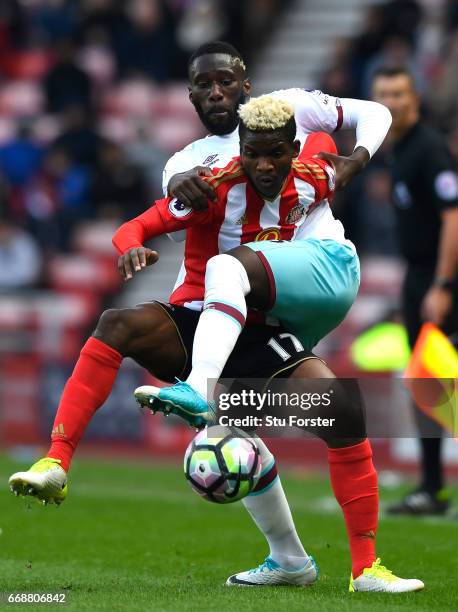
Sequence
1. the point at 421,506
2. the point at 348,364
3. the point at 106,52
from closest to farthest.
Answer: the point at 421,506 < the point at 348,364 < the point at 106,52

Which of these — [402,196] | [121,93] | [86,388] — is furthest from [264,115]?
[121,93]

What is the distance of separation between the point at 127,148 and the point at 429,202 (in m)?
7.98

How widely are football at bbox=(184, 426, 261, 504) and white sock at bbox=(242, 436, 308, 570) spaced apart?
567mm

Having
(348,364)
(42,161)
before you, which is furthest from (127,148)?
(348,364)

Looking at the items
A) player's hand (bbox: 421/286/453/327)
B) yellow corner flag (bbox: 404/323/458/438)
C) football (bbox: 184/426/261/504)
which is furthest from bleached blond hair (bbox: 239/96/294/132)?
player's hand (bbox: 421/286/453/327)

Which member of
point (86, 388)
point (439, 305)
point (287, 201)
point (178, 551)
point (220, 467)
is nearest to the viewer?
point (220, 467)

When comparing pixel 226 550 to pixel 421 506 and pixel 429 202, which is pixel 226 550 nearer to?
pixel 421 506

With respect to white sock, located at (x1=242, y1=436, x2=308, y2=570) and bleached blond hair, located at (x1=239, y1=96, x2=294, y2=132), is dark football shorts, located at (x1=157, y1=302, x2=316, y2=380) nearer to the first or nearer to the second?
white sock, located at (x1=242, y1=436, x2=308, y2=570)

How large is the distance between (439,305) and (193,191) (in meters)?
3.46

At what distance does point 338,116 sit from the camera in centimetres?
589

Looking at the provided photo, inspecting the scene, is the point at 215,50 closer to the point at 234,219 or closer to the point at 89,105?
the point at 234,219

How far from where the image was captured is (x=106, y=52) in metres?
17.6

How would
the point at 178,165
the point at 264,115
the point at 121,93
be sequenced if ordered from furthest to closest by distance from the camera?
the point at 121,93 → the point at 178,165 → the point at 264,115

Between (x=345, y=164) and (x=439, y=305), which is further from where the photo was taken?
(x=439, y=305)
